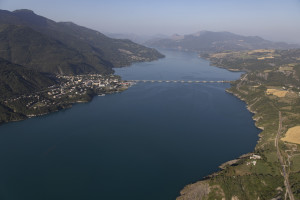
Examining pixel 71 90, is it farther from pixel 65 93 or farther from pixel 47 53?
pixel 47 53

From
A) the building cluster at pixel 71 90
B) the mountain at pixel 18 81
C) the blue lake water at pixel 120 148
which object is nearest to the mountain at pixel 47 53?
the building cluster at pixel 71 90

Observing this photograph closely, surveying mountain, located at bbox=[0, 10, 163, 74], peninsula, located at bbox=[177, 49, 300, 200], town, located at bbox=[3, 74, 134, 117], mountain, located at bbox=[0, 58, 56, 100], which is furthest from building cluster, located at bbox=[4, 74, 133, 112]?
peninsula, located at bbox=[177, 49, 300, 200]

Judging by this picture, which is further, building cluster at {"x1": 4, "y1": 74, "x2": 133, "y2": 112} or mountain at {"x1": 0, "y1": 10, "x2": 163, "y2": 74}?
mountain at {"x1": 0, "y1": 10, "x2": 163, "y2": 74}

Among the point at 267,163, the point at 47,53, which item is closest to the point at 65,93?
the point at 47,53

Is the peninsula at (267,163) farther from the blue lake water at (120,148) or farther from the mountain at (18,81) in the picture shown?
the mountain at (18,81)

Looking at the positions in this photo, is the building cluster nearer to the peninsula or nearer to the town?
the town

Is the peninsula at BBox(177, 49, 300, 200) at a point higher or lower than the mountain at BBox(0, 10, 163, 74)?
lower

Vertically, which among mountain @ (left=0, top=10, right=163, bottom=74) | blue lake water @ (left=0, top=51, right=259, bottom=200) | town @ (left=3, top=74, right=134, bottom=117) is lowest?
blue lake water @ (left=0, top=51, right=259, bottom=200)
